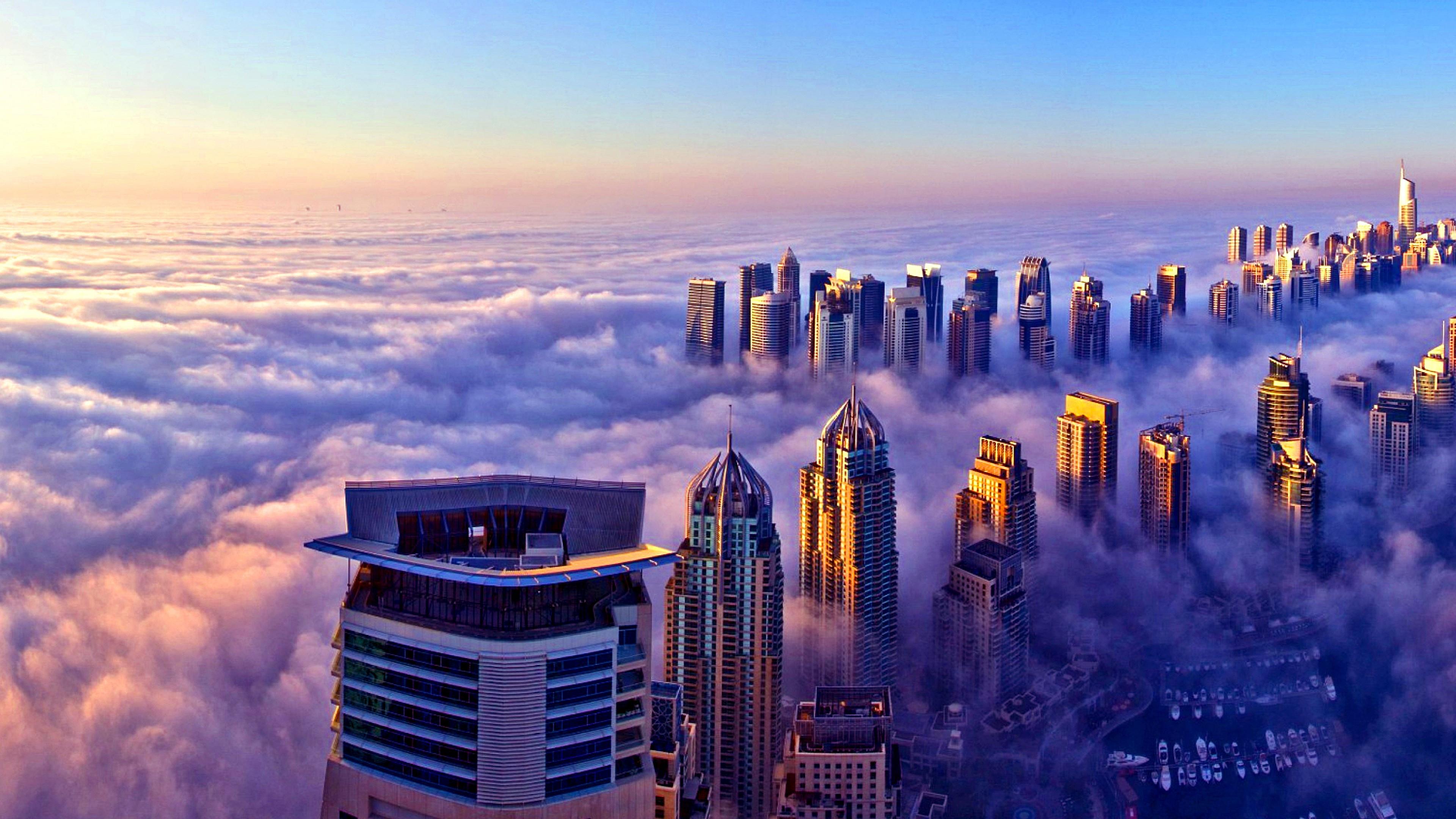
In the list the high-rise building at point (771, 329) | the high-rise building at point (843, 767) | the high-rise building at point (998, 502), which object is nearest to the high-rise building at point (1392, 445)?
the high-rise building at point (998, 502)

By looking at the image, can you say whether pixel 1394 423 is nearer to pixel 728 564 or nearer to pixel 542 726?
pixel 728 564

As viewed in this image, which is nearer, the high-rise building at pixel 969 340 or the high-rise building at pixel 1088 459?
the high-rise building at pixel 1088 459

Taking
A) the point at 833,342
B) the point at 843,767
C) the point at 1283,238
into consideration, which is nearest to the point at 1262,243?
the point at 1283,238

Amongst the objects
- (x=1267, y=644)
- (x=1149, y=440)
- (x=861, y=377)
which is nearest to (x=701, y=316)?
(x=861, y=377)

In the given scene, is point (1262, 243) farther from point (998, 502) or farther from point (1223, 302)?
point (998, 502)

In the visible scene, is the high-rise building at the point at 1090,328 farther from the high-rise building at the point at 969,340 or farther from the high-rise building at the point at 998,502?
the high-rise building at the point at 998,502
